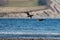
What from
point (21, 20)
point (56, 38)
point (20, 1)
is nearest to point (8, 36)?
point (21, 20)

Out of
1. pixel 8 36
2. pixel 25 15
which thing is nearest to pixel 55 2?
pixel 25 15

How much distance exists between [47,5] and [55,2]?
9 centimetres

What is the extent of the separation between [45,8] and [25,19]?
28 centimetres

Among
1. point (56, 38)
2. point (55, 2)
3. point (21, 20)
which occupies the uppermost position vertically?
point (55, 2)

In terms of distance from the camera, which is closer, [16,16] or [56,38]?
[56,38]

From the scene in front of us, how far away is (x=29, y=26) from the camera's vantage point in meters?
1.12

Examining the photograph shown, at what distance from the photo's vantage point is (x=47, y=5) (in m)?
1.37

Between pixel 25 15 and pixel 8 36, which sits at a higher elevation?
pixel 25 15

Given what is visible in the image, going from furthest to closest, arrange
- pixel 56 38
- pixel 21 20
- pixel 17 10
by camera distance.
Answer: pixel 17 10 → pixel 21 20 → pixel 56 38

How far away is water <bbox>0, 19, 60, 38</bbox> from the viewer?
1.01 meters

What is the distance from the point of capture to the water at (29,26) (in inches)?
39.9

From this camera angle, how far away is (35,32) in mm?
1013

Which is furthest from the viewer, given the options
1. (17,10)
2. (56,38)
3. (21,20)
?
(17,10)

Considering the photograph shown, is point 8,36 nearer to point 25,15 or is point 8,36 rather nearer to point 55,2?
point 25,15
